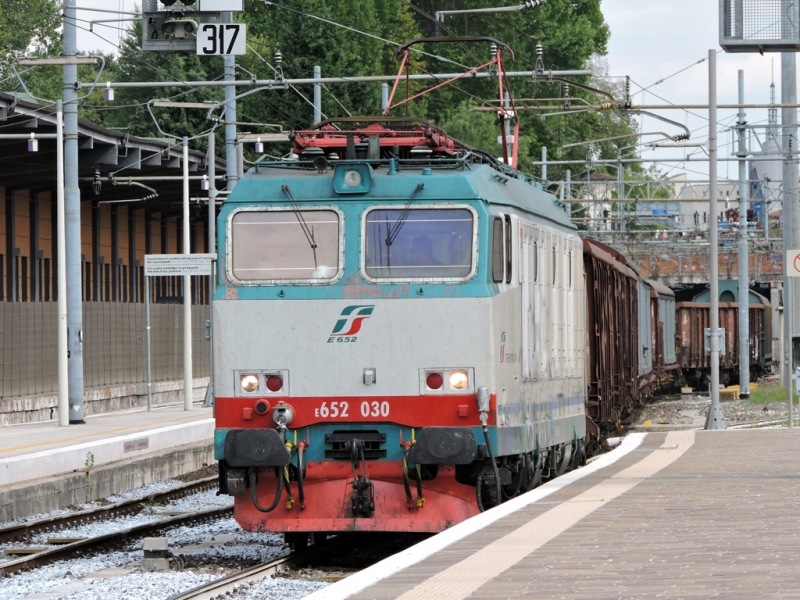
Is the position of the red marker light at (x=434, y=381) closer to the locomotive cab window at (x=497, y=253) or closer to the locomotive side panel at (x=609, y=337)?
the locomotive cab window at (x=497, y=253)

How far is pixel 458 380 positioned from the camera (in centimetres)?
1196

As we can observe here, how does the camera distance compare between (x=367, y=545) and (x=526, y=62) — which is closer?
(x=367, y=545)

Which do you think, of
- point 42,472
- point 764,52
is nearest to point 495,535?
point 764,52

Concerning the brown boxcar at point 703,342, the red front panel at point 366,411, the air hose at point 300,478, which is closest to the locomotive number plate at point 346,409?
the red front panel at point 366,411

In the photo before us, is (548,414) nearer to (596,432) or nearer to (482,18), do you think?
(596,432)

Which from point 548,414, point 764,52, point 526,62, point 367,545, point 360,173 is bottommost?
point 367,545

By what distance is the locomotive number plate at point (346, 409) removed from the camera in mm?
11961

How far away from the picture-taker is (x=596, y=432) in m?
20.1

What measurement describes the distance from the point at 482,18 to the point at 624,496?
55.3 metres

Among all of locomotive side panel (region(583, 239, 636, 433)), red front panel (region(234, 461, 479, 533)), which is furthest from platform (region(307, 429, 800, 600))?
locomotive side panel (region(583, 239, 636, 433))

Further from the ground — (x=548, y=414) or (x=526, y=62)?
(x=526, y=62)

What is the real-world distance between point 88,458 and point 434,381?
28.1 ft

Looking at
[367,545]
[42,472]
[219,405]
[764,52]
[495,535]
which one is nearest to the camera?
[495,535]

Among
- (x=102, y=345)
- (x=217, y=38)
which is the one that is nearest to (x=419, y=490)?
(x=217, y=38)
